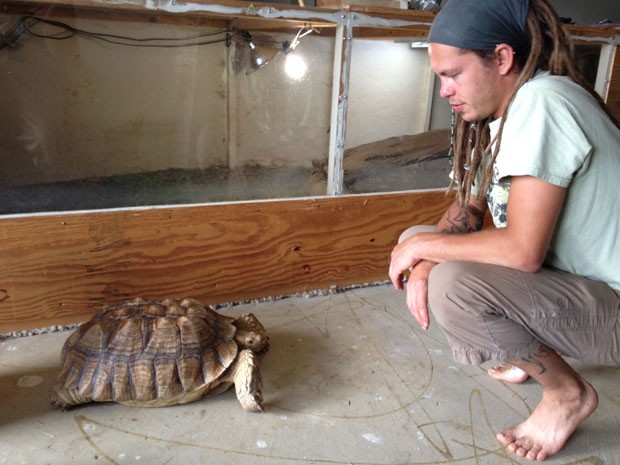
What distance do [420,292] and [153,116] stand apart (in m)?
1.36

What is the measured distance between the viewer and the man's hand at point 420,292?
1.43 metres

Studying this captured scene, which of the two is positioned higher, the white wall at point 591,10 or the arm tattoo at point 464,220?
the white wall at point 591,10

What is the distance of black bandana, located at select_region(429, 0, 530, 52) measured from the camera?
122 cm

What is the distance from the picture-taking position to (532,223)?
4.01ft

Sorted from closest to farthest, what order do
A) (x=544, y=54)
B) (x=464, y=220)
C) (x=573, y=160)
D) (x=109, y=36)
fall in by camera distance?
(x=573, y=160), (x=544, y=54), (x=464, y=220), (x=109, y=36)

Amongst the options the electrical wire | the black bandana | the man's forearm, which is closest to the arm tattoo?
the man's forearm

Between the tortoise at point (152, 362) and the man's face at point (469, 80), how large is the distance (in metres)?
1.03

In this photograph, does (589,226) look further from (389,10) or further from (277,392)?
(389,10)

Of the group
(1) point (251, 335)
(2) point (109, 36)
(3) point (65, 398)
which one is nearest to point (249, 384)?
(1) point (251, 335)

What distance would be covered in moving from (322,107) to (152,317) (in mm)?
→ 1240

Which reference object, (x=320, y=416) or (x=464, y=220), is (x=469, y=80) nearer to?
(x=464, y=220)

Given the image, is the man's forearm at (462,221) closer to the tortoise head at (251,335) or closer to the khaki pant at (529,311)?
the khaki pant at (529,311)

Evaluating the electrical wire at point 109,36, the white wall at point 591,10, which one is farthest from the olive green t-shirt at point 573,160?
the white wall at point 591,10

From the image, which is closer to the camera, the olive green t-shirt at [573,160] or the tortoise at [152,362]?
the olive green t-shirt at [573,160]
